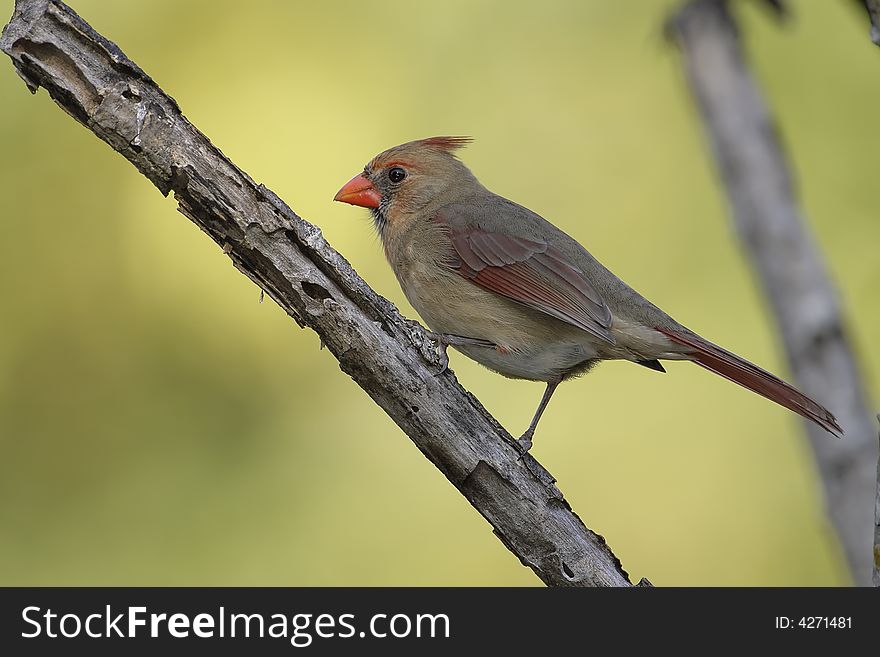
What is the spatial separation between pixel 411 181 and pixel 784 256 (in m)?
1.54

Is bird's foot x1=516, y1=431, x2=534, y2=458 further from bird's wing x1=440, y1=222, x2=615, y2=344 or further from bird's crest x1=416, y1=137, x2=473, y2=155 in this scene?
bird's crest x1=416, y1=137, x2=473, y2=155

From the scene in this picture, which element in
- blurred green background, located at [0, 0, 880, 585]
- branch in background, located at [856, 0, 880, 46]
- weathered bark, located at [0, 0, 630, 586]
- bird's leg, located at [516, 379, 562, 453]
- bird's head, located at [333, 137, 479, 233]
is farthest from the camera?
blurred green background, located at [0, 0, 880, 585]

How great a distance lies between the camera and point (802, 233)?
165 inches

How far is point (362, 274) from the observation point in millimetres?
5434

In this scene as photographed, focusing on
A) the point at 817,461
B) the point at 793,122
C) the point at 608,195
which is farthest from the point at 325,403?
the point at 793,122

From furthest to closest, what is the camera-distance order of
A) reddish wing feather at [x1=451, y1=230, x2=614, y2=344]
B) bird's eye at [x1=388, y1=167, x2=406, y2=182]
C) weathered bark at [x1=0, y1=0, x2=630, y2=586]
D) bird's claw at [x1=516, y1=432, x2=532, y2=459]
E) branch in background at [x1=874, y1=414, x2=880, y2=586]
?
bird's eye at [x1=388, y1=167, x2=406, y2=182] < reddish wing feather at [x1=451, y1=230, x2=614, y2=344] < bird's claw at [x1=516, y1=432, x2=532, y2=459] < weathered bark at [x1=0, y1=0, x2=630, y2=586] < branch in background at [x1=874, y1=414, x2=880, y2=586]

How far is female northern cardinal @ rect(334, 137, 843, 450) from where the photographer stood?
344 centimetres

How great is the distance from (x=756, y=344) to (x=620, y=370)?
0.74 m

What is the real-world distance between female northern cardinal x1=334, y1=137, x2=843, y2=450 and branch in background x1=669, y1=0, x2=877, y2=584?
1.20ft

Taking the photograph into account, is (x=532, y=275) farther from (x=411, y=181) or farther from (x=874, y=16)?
(x=874, y=16)

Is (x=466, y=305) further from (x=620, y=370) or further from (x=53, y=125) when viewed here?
(x=53, y=125)

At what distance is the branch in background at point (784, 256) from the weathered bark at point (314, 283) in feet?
4.87

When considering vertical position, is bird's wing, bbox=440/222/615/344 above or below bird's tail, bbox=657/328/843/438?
above

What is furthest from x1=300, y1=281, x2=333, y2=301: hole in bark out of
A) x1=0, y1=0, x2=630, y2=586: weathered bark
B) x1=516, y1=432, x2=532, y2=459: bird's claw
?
x1=516, y1=432, x2=532, y2=459: bird's claw
